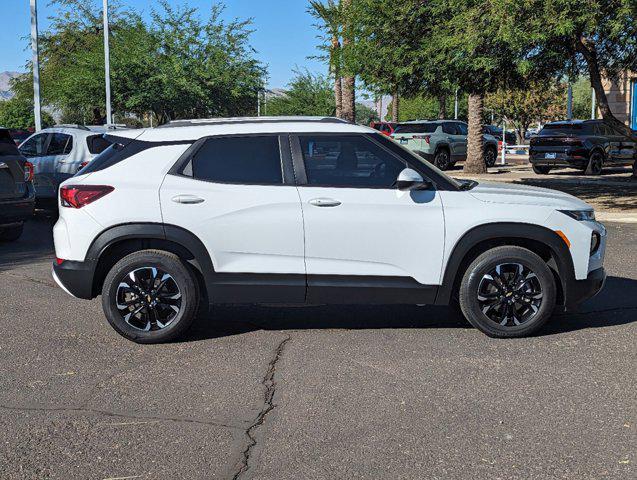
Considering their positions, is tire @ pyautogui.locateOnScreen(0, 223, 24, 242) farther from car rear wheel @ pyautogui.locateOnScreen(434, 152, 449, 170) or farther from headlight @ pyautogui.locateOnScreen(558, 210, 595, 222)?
car rear wheel @ pyautogui.locateOnScreen(434, 152, 449, 170)

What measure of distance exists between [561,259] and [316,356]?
7.02ft

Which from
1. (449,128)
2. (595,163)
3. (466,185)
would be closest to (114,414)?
(466,185)

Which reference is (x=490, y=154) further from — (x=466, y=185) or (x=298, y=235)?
(x=298, y=235)

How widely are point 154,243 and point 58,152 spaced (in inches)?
376

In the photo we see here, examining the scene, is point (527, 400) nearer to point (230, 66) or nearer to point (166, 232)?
point (166, 232)

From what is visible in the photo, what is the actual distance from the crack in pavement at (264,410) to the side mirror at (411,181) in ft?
5.16

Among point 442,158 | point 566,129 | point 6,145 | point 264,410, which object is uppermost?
point 566,129

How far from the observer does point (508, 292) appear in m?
6.73

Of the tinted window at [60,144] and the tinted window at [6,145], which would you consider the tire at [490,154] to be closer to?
the tinted window at [60,144]

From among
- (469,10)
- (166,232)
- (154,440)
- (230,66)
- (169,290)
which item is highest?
(230,66)

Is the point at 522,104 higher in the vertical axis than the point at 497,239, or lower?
higher

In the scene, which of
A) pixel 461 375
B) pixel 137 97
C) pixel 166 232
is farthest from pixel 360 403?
pixel 137 97

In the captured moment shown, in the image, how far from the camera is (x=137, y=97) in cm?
3784

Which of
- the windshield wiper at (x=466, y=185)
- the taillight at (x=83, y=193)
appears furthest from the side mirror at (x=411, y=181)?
the taillight at (x=83, y=193)
